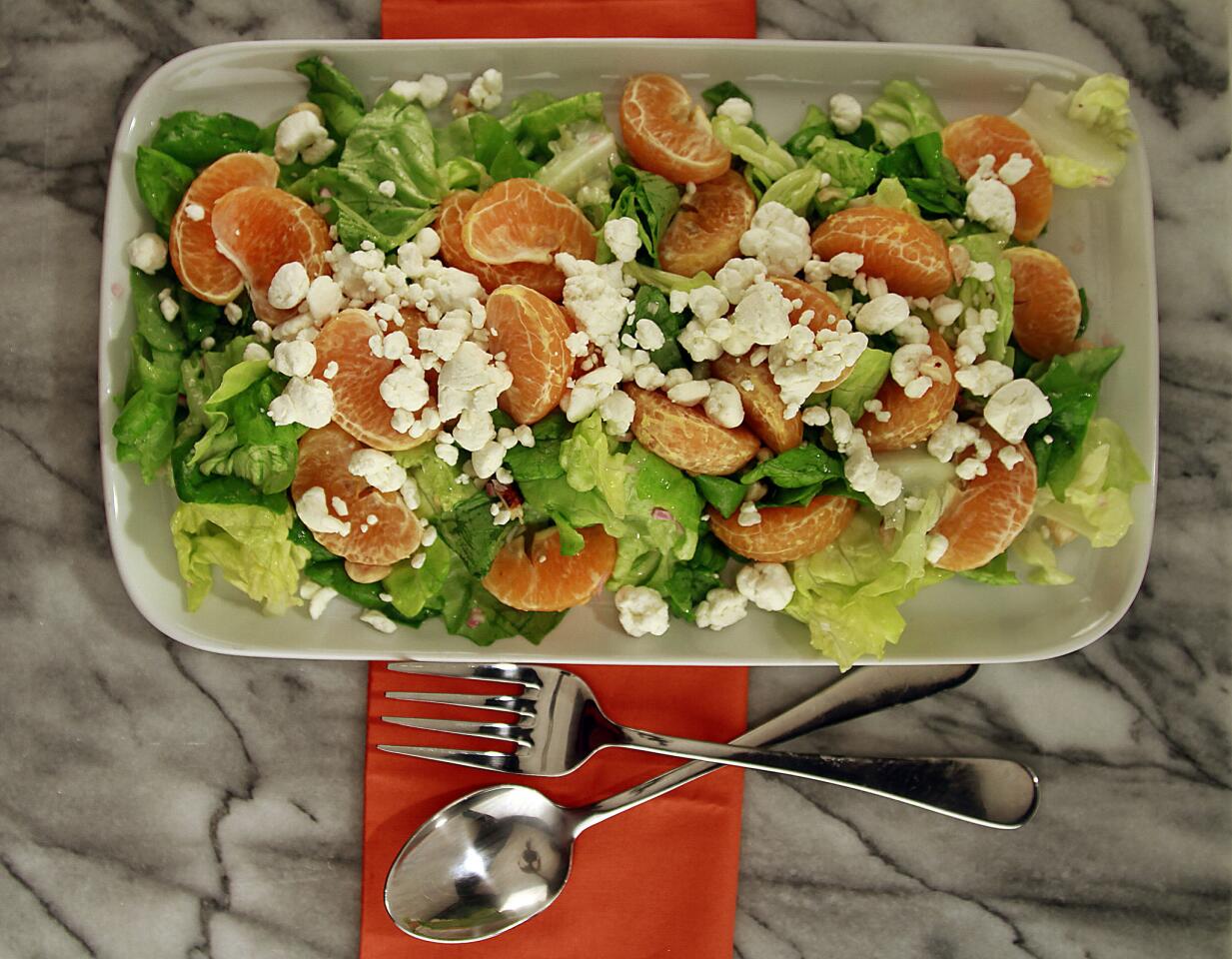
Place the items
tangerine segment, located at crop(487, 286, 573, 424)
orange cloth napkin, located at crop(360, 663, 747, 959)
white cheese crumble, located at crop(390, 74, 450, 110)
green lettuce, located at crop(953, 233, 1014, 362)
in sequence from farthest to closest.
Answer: orange cloth napkin, located at crop(360, 663, 747, 959) → white cheese crumble, located at crop(390, 74, 450, 110) → green lettuce, located at crop(953, 233, 1014, 362) → tangerine segment, located at crop(487, 286, 573, 424)

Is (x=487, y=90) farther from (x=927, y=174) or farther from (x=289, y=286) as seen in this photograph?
(x=927, y=174)

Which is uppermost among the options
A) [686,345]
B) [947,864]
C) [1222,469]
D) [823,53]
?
[823,53]

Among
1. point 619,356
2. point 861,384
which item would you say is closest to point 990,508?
point 861,384

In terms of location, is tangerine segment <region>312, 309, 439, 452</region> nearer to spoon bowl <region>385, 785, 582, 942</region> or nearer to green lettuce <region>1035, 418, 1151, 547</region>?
spoon bowl <region>385, 785, 582, 942</region>

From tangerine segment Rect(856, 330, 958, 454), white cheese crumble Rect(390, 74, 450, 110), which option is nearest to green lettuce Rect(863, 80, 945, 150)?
tangerine segment Rect(856, 330, 958, 454)

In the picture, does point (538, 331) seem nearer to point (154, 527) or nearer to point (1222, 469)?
point (154, 527)

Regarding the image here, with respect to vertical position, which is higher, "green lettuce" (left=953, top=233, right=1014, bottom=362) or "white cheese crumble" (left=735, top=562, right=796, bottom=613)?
"green lettuce" (left=953, top=233, right=1014, bottom=362)

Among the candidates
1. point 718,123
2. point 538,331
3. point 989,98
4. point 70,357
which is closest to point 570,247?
point 538,331
